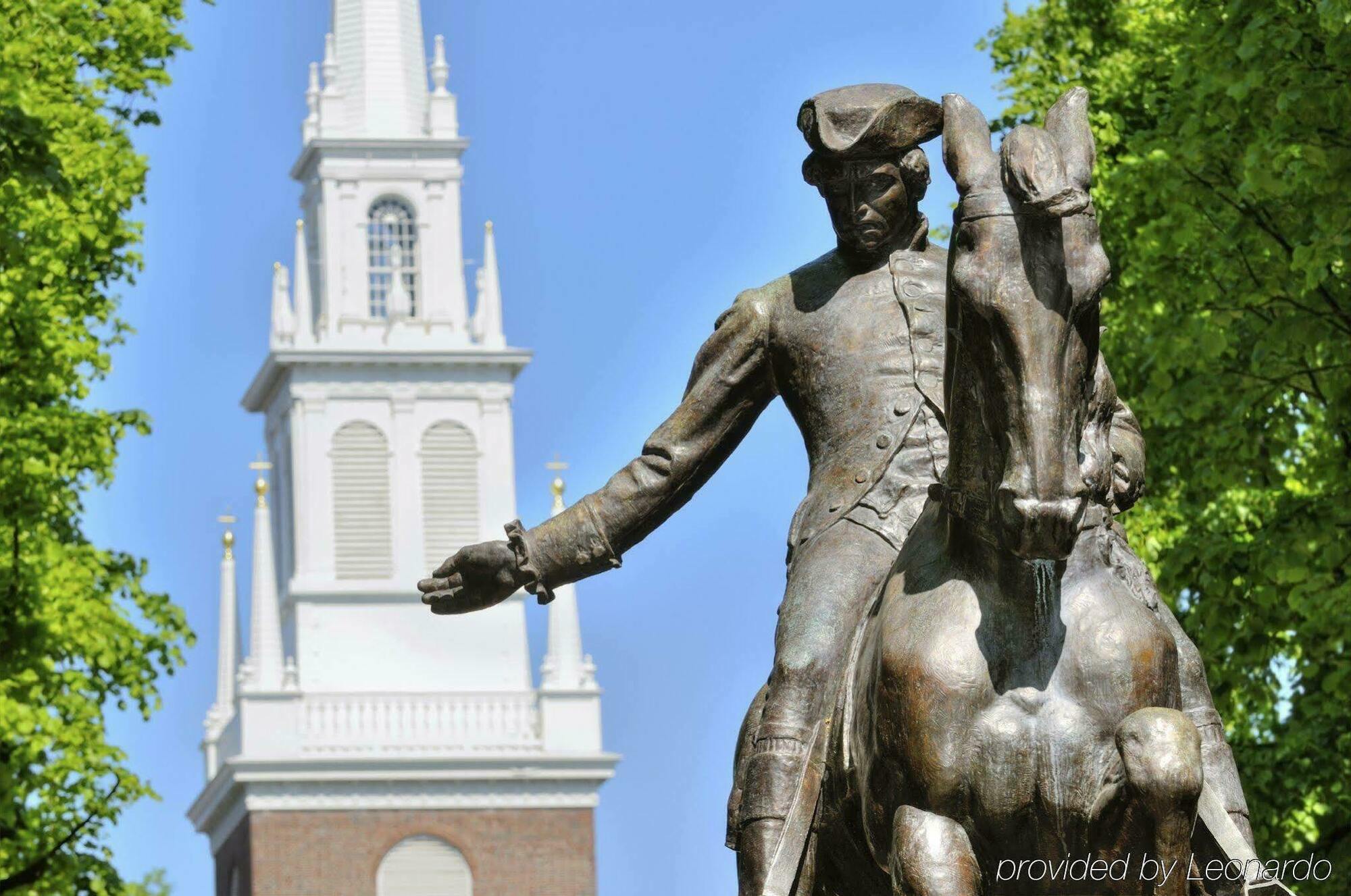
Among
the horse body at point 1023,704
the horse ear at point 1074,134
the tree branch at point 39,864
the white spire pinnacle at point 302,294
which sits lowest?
the horse body at point 1023,704

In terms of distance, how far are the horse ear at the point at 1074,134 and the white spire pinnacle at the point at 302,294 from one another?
8101cm

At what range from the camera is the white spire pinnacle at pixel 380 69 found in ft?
301

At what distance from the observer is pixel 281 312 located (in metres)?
90.8

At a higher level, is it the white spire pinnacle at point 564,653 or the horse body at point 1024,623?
the white spire pinnacle at point 564,653

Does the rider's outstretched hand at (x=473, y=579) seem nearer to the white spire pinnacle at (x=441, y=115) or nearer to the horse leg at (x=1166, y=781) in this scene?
the horse leg at (x=1166, y=781)

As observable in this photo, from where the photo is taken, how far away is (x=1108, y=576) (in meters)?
9.27

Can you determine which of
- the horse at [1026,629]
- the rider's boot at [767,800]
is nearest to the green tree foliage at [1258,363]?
the rider's boot at [767,800]

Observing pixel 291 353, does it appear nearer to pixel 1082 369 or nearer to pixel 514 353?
pixel 514 353

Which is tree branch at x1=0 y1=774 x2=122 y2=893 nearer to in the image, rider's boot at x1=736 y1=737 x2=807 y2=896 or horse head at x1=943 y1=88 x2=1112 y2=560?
rider's boot at x1=736 y1=737 x2=807 y2=896

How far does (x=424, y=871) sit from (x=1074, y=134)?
7640cm

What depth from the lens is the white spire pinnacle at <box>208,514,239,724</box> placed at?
299 ft

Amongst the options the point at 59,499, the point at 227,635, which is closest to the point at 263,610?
the point at 227,635

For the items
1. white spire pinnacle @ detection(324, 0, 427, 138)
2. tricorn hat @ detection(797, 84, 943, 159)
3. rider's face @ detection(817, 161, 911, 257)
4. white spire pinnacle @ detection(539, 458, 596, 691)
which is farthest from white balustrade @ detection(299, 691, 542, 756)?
tricorn hat @ detection(797, 84, 943, 159)

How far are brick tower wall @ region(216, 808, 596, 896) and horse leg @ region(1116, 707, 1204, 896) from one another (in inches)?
2975
